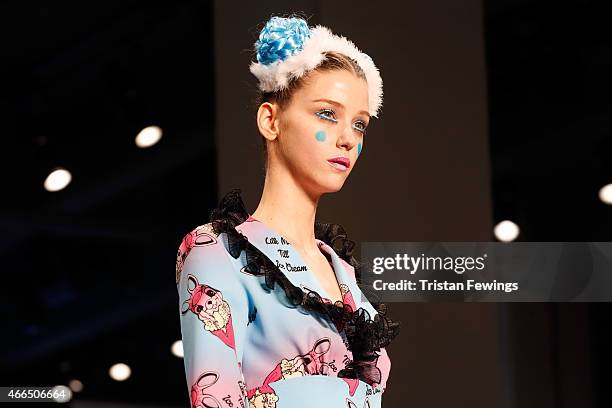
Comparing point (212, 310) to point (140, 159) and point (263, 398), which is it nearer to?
point (263, 398)

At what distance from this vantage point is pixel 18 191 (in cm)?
362

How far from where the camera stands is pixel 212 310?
6.55ft

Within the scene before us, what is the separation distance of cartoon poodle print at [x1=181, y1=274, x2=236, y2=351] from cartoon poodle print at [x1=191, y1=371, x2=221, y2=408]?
0.06 metres

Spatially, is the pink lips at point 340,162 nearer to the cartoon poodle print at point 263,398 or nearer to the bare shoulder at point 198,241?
the bare shoulder at point 198,241

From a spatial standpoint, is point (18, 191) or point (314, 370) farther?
point (18, 191)

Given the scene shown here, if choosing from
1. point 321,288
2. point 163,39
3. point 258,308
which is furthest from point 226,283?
point 163,39

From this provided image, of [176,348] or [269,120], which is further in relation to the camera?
[176,348]

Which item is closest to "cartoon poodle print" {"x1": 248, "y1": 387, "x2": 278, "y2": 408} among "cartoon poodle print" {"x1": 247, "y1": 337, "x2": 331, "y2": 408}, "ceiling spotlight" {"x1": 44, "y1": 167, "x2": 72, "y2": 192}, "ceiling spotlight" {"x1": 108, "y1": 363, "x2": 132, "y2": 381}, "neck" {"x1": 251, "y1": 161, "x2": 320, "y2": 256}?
"cartoon poodle print" {"x1": 247, "y1": 337, "x2": 331, "y2": 408}

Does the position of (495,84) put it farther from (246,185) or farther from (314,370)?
(314,370)

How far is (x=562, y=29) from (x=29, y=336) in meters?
1.80

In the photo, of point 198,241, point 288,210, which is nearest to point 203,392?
point 198,241

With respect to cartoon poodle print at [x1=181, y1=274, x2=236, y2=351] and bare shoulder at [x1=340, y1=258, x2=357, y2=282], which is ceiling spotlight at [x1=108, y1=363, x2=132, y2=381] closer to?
bare shoulder at [x1=340, y1=258, x2=357, y2=282]

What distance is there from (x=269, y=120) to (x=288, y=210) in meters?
0.18

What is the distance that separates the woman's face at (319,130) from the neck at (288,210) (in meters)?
0.02
